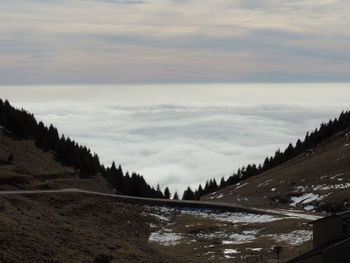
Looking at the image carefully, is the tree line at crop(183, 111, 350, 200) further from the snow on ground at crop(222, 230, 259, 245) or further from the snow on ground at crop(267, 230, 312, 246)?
the snow on ground at crop(267, 230, 312, 246)

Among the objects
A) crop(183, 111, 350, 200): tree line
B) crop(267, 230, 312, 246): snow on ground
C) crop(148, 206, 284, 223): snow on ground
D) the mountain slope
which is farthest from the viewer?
crop(183, 111, 350, 200): tree line

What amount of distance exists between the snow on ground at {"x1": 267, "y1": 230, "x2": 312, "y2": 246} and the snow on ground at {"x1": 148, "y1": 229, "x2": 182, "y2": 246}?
42.6ft

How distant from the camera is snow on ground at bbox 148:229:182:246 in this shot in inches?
3145

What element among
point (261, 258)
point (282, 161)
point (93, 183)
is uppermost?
point (282, 161)

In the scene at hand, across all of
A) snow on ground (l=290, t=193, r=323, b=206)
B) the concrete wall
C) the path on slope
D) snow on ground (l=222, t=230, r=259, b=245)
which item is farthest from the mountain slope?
the concrete wall

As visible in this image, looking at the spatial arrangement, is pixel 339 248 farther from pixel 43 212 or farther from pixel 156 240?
pixel 43 212

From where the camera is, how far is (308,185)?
121 metres

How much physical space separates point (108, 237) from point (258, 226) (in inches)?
991

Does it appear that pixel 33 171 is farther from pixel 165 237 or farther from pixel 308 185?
pixel 308 185

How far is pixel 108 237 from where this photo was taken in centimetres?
7162

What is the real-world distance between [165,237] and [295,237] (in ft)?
60.4

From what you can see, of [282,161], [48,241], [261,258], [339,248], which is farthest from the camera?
[282,161]

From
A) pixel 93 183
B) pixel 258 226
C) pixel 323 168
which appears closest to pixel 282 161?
pixel 323 168

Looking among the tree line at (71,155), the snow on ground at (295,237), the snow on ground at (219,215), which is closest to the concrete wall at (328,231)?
the snow on ground at (295,237)
